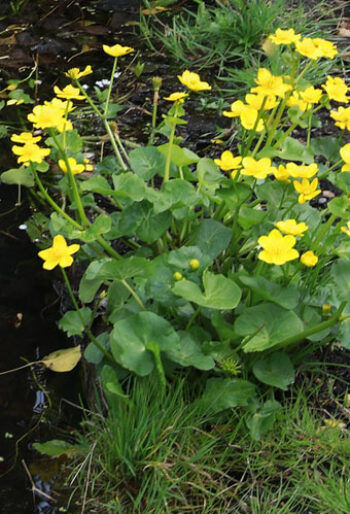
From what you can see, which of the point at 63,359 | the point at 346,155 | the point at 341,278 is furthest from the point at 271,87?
the point at 63,359

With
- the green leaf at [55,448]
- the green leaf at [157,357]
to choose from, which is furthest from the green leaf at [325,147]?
the green leaf at [55,448]

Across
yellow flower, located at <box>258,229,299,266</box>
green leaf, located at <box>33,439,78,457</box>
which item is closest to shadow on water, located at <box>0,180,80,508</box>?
green leaf, located at <box>33,439,78,457</box>

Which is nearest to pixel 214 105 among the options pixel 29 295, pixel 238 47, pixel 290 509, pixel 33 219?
pixel 238 47

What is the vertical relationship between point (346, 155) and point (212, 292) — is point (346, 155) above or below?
above

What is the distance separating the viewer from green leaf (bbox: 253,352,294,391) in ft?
5.62

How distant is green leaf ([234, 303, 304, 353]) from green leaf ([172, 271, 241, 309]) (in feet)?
0.23

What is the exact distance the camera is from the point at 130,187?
1738 mm

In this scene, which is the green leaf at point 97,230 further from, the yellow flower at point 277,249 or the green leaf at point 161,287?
the yellow flower at point 277,249

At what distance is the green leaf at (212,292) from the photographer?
5.16 ft

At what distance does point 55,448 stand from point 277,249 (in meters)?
0.79

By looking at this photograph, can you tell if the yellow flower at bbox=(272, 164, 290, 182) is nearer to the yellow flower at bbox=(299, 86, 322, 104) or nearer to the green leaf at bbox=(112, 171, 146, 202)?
the yellow flower at bbox=(299, 86, 322, 104)

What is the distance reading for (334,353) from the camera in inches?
76.4

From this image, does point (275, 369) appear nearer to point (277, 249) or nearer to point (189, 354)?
point (189, 354)

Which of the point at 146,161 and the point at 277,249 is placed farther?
the point at 146,161
